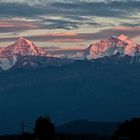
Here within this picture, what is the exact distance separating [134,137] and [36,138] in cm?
1923

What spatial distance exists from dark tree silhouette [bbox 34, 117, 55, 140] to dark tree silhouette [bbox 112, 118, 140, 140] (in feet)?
41.3

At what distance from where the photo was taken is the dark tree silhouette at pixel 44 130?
553 ft

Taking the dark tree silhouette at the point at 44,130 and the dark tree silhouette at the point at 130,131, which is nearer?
the dark tree silhouette at the point at 130,131

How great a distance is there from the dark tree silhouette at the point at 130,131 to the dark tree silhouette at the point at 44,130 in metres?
12.6

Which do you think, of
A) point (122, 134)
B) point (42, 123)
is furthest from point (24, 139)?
point (122, 134)

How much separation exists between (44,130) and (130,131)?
16654mm

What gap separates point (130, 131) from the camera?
169625 millimetres

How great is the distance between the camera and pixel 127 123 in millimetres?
181750

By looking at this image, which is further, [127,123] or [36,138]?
[127,123]

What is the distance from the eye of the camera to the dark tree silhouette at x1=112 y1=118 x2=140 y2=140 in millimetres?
164050

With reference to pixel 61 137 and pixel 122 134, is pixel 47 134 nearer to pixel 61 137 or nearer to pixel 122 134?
pixel 61 137

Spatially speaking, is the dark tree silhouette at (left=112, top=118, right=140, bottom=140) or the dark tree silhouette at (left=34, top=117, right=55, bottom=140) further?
the dark tree silhouette at (left=34, top=117, right=55, bottom=140)

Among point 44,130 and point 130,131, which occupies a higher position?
point 44,130

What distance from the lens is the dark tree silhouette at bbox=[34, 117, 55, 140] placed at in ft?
553
